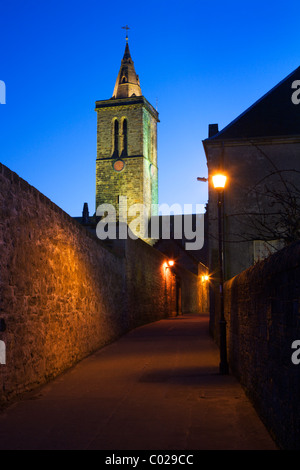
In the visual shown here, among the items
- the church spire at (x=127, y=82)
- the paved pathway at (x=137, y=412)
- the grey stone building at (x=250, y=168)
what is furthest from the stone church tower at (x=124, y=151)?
the paved pathway at (x=137, y=412)

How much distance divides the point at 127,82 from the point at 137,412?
73043mm

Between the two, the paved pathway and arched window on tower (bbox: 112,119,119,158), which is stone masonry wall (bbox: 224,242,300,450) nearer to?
the paved pathway

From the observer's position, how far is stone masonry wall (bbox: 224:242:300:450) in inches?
158

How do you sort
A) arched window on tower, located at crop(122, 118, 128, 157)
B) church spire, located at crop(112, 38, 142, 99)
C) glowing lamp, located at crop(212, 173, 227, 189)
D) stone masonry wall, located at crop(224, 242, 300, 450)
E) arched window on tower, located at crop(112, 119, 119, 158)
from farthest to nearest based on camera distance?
church spire, located at crop(112, 38, 142, 99), arched window on tower, located at crop(112, 119, 119, 158), arched window on tower, located at crop(122, 118, 128, 157), glowing lamp, located at crop(212, 173, 227, 189), stone masonry wall, located at crop(224, 242, 300, 450)

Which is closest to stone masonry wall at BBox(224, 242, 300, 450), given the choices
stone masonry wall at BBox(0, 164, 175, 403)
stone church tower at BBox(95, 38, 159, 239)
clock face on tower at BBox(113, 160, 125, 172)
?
stone masonry wall at BBox(0, 164, 175, 403)

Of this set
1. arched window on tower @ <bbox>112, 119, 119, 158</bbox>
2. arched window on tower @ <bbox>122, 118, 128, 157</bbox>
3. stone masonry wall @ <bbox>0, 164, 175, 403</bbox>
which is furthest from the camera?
arched window on tower @ <bbox>112, 119, 119, 158</bbox>

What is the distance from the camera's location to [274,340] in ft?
16.2

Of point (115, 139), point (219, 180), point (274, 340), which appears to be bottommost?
point (274, 340)

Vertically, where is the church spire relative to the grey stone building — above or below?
above

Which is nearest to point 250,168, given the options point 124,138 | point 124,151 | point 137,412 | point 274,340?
point 137,412

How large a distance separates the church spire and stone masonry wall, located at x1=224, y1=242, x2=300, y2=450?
230 ft

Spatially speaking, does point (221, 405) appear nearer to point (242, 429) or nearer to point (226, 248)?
point (242, 429)

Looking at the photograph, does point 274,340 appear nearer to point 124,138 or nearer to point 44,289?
point 44,289

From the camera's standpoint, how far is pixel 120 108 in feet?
234
